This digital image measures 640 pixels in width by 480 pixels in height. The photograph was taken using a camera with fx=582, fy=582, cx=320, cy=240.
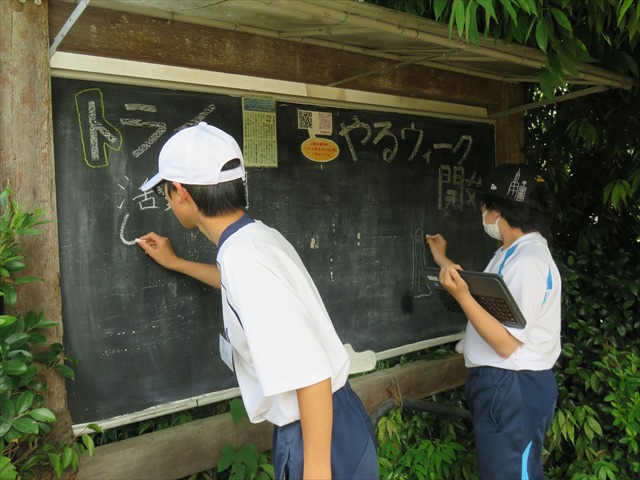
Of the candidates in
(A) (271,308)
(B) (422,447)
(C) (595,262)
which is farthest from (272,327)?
(C) (595,262)

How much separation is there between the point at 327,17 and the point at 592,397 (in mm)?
3298

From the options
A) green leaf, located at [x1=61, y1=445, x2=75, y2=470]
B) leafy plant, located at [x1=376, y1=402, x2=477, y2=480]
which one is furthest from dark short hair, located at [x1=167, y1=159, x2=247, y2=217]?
leafy plant, located at [x1=376, y1=402, x2=477, y2=480]

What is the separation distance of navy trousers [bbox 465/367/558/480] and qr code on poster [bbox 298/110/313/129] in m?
1.46

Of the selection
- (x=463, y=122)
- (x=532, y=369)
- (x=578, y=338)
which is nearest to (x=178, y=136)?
(x=532, y=369)

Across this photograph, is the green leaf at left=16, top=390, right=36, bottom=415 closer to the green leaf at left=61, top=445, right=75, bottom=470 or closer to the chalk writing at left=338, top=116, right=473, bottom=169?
the green leaf at left=61, top=445, right=75, bottom=470

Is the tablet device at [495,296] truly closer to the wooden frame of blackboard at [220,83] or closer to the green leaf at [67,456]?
the wooden frame of blackboard at [220,83]

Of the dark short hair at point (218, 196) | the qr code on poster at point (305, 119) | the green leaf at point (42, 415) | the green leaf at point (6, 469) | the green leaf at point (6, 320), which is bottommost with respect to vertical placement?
the green leaf at point (6, 469)

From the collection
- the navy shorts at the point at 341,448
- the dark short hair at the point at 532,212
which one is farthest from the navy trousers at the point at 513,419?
the navy shorts at the point at 341,448

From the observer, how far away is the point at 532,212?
2.68 m

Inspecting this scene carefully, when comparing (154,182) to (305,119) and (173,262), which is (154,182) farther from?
(305,119)

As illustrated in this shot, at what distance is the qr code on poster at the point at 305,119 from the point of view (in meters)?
2.92

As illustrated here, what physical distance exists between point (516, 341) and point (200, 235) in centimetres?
145

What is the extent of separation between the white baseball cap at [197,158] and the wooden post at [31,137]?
645 mm

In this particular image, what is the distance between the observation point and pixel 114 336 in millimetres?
2365
